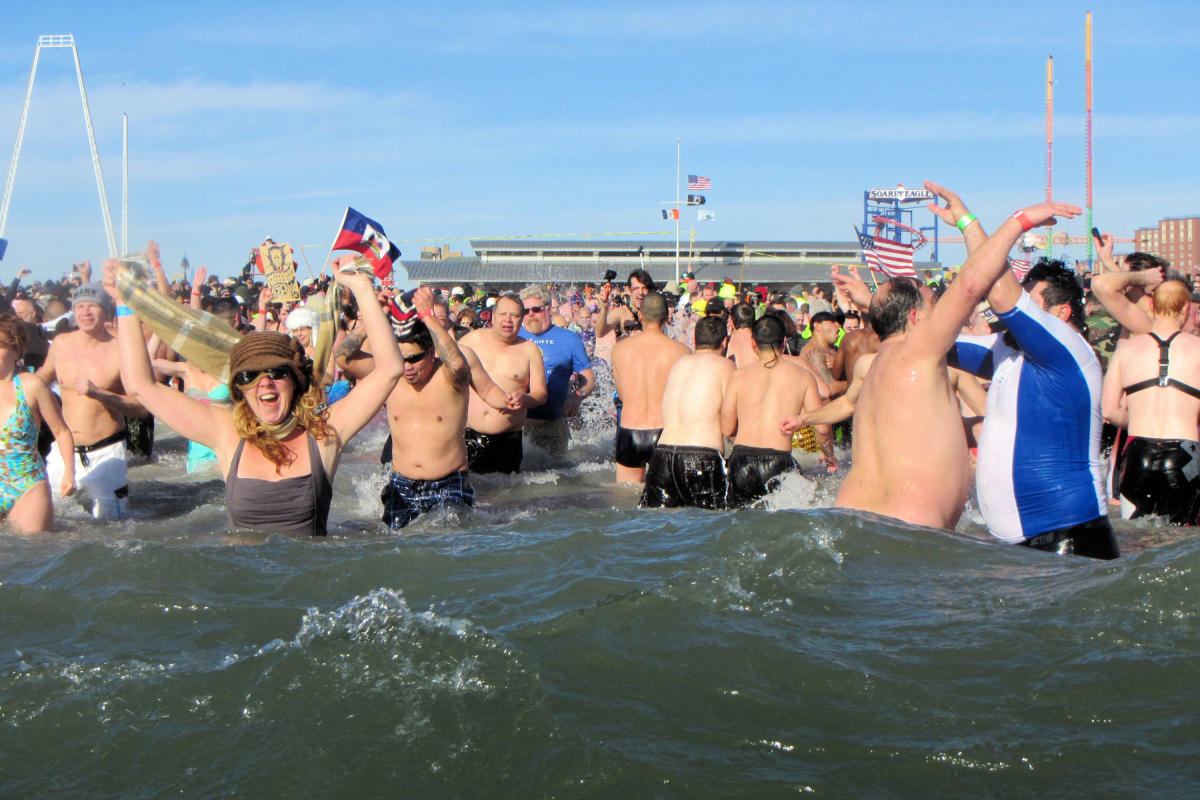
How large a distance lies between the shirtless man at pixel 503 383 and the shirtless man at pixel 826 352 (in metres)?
2.64

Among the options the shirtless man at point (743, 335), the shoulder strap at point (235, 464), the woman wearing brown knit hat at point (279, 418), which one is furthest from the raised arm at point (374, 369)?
the shirtless man at point (743, 335)

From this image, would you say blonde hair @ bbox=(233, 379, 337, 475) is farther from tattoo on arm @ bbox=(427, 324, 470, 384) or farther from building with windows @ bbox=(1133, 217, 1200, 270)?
building with windows @ bbox=(1133, 217, 1200, 270)

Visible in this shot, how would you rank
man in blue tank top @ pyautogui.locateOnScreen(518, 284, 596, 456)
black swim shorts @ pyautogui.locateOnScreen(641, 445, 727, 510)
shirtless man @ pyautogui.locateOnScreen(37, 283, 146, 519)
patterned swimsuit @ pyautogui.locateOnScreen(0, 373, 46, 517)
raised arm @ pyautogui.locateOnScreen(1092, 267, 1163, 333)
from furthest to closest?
man in blue tank top @ pyautogui.locateOnScreen(518, 284, 596, 456)
shirtless man @ pyautogui.locateOnScreen(37, 283, 146, 519)
black swim shorts @ pyautogui.locateOnScreen(641, 445, 727, 510)
patterned swimsuit @ pyautogui.locateOnScreen(0, 373, 46, 517)
raised arm @ pyautogui.locateOnScreen(1092, 267, 1163, 333)

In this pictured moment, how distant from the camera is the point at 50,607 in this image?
3.67 m

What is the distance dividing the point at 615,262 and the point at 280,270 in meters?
56.7

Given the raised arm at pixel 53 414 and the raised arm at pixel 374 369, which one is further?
the raised arm at pixel 53 414

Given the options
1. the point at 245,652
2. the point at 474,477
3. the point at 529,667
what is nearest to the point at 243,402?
the point at 245,652

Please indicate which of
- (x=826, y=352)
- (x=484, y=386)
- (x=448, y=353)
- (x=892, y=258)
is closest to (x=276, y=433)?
(x=448, y=353)

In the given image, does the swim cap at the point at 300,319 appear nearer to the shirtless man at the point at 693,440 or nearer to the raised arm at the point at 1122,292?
the shirtless man at the point at 693,440

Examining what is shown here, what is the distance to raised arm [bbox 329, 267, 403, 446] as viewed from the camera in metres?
4.14

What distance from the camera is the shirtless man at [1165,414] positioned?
5266mm

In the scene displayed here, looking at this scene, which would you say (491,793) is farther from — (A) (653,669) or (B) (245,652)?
(B) (245,652)

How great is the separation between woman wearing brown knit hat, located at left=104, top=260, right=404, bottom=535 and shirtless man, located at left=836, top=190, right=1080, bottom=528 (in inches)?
73.1

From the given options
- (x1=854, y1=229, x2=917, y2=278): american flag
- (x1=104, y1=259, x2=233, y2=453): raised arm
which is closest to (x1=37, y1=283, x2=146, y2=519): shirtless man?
(x1=104, y1=259, x2=233, y2=453): raised arm
